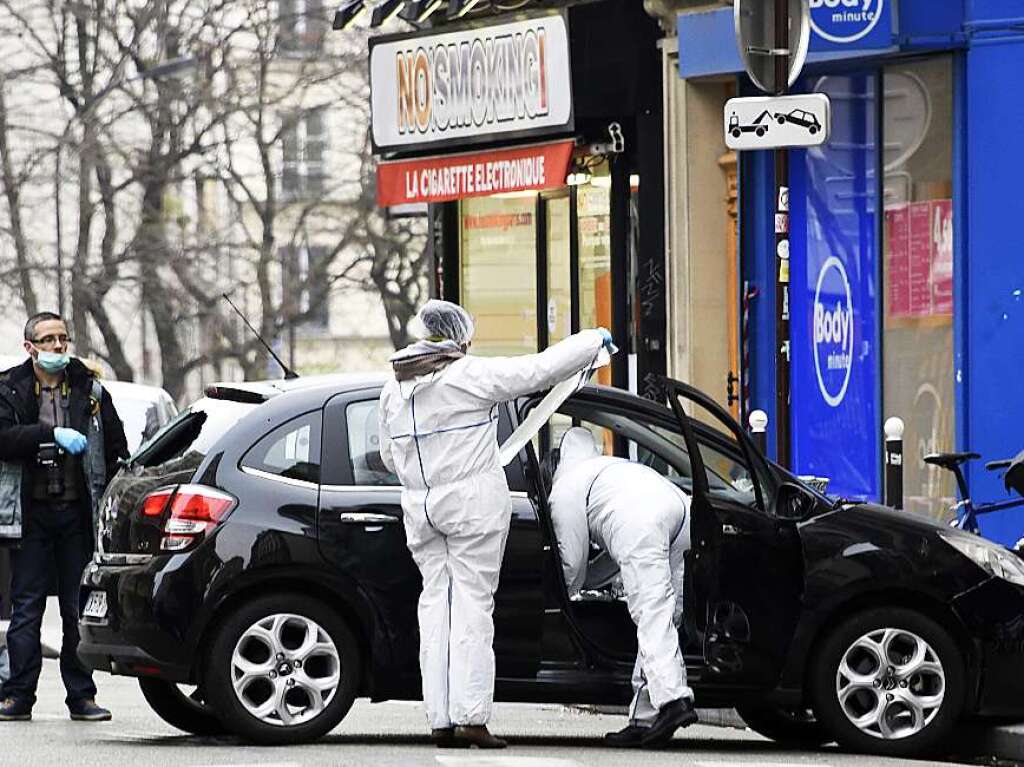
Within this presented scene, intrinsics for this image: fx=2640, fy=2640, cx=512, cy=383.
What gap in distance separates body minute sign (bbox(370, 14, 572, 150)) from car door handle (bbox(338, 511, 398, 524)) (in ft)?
31.2

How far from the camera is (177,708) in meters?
11.5

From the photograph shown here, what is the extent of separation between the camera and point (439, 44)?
2111 cm

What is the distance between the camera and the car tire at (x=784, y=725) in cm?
1162

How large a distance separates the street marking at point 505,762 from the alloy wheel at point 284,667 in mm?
758

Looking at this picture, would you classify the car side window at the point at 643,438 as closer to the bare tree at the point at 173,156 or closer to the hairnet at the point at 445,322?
the hairnet at the point at 445,322

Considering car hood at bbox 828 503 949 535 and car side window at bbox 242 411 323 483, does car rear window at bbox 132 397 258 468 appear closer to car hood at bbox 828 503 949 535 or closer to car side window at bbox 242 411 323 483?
car side window at bbox 242 411 323 483

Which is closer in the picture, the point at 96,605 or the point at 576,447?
the point at 576,447

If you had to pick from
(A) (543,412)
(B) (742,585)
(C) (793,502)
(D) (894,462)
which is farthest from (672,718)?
(D) (894,462)

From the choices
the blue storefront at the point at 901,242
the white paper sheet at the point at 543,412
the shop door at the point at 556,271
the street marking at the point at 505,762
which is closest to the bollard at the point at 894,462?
the blue storefront at the point at 901,242

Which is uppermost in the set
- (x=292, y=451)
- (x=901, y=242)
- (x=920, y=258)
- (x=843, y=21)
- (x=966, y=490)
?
(x=843, y=21)

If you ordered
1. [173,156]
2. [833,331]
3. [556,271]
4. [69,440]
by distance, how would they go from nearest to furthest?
1. [69,440]
2. [833,331]
3. [556,271]
4. [173,156]

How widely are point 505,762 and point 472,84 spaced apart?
38.2 feet

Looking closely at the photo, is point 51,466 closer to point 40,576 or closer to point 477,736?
point 40,576

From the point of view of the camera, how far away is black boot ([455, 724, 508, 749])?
1036 cm
